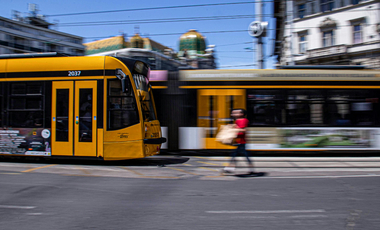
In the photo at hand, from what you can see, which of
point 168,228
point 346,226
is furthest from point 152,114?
point 346,226

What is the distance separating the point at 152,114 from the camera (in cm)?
907

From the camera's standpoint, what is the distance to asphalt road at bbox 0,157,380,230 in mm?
4102

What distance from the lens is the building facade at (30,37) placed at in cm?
4581

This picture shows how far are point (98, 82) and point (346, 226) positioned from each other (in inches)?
261

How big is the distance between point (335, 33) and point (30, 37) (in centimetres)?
4422

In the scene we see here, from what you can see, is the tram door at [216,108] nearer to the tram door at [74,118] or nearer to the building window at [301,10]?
the tram door at [74,118]

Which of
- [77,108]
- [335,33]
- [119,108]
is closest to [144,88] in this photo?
[119,108]

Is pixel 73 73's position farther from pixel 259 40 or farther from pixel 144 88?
pixel 259 40

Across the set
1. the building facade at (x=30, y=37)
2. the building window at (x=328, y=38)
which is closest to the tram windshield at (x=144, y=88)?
the building window at (x=328, y=38)

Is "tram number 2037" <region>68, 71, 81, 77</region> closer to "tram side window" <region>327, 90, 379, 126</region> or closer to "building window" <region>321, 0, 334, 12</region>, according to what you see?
"tram side window" <region>327, 90, 379, 126</region>

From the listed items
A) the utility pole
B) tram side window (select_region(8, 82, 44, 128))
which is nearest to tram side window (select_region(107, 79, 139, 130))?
tram side window (select_region(8, 82, 44, 128))

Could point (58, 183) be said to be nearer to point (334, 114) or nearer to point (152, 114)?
point (152, 114)

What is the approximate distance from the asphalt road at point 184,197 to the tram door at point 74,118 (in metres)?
0.54

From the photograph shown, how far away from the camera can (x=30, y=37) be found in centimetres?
4906
